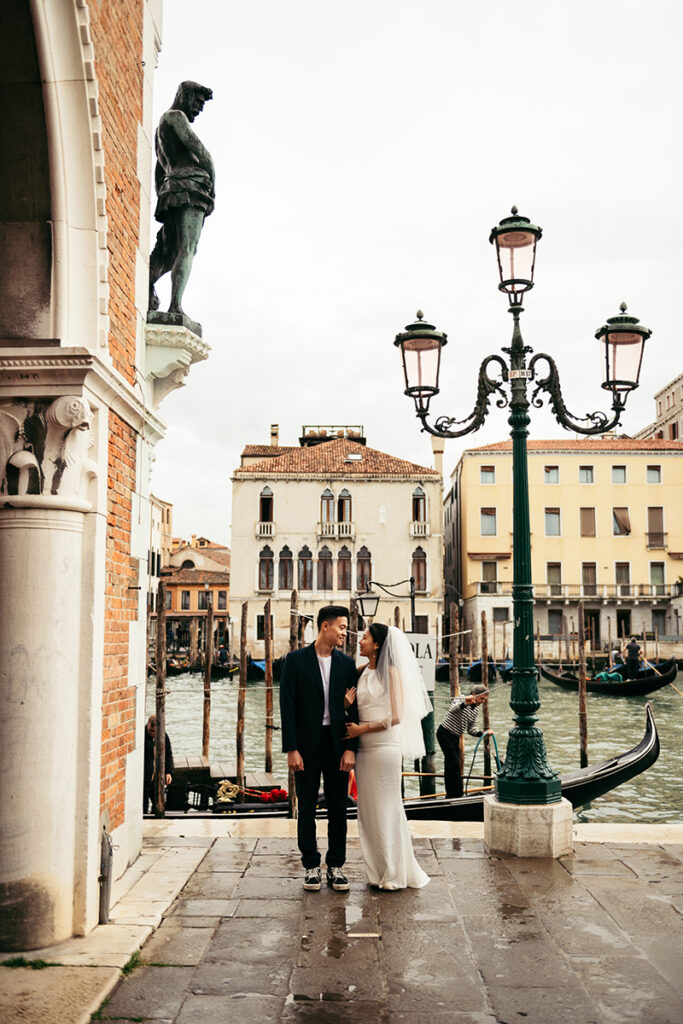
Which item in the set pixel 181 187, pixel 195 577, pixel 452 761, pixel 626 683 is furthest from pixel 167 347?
pixel 195 577

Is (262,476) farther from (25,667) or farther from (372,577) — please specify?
(25,667)

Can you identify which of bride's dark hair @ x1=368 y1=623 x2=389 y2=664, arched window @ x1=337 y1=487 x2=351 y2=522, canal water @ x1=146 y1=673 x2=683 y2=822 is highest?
arched window @ x1=337 y1=487 x2=351 y2=522

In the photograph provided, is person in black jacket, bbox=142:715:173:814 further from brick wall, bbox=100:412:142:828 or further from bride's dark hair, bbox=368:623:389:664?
bride's dark hair, bbox=368:623:389:664

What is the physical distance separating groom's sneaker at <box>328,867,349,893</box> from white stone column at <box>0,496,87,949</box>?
132cm

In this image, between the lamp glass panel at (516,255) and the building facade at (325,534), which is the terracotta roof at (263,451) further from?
the lamp glass panel at (516,255)

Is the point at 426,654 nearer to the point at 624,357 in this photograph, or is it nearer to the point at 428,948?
the point at 624,357

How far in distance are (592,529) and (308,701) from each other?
35.7 meters

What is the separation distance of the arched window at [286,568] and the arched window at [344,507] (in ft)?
8.14

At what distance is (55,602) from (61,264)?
55.3 inches

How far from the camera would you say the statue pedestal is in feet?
16.5

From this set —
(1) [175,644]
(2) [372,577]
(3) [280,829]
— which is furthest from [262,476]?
(3) [280,829]

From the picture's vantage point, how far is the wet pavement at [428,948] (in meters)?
3.03

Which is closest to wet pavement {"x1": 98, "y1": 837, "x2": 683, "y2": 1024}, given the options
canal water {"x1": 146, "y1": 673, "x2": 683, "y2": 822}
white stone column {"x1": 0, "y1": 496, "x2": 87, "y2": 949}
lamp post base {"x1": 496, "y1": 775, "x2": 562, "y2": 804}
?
lamp post base {"x1": 496, "y1": 775, "x2": 562, "y2": 804}

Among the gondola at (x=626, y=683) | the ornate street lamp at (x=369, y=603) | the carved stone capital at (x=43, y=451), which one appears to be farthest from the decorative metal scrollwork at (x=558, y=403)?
the gondola at (x=626, y=683)
